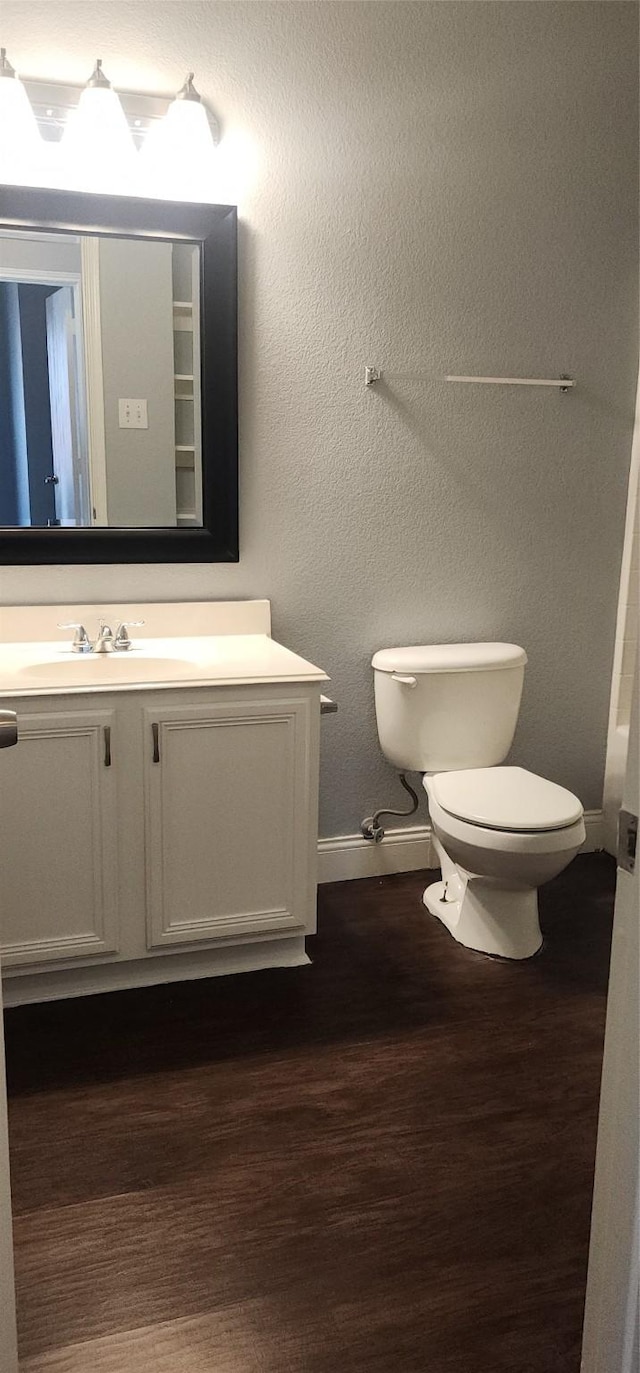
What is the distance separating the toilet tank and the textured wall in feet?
0.51

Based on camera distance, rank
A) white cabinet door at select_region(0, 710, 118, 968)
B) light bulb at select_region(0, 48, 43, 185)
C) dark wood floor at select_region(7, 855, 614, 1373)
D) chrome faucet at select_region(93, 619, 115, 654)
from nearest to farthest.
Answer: dark wood floor at select_region(7, 855, 614, 1373), white cabinet door at select_region(0, 710, 118, 968), light bulb at select_region(0, 48, 43, 185), chrome faucet at select_region(93, 619, 115, 654)

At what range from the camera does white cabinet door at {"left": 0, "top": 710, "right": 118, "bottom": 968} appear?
2123mm

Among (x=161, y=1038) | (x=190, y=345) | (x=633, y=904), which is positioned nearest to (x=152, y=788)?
(x=161, y=1038)

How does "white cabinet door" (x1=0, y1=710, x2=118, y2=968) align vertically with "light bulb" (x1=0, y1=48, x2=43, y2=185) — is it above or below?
below

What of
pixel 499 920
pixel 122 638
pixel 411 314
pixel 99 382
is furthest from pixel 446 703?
pixel 99 382

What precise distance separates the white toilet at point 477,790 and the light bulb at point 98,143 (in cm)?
134

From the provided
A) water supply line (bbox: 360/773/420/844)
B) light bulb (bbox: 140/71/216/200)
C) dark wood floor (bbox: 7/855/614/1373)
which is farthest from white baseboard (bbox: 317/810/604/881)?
light bulb (bbox: 140/71/216/200)

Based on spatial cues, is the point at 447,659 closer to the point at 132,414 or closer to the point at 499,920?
the point at 499,920

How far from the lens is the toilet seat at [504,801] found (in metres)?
2.37

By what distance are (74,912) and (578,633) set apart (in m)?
1.76

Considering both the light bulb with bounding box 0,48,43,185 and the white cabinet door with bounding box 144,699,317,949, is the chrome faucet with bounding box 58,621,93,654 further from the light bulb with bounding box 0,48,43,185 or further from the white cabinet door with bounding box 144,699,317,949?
the light bulb with bounding box 0,48,43,185

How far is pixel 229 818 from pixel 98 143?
5.02ft

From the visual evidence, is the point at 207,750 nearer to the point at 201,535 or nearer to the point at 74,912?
the point at 74,912

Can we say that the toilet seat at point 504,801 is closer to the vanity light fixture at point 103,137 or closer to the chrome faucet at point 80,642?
the chrome faucet at point 80,642
